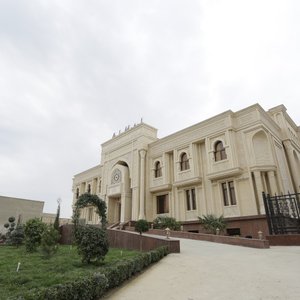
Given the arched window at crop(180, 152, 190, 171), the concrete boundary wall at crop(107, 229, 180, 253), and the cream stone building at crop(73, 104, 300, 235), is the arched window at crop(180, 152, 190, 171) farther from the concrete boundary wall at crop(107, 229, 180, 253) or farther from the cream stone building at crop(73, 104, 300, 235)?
the concrete boundary wall at crop(107, 229, 180, 253)

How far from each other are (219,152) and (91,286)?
15.4m

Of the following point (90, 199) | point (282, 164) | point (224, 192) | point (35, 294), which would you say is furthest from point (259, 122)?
point (35, 294)

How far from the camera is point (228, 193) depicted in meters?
16.8

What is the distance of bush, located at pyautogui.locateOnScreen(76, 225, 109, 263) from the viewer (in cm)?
679

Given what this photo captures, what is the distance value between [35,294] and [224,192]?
15575mm

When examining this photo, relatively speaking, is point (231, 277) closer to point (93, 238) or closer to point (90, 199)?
point (93, 238)

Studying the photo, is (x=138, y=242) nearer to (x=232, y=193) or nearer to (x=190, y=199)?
(x=232, y=193)

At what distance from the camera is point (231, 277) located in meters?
5.36

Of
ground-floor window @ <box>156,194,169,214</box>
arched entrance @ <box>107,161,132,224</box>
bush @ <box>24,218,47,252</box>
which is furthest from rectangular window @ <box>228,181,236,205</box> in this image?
bush @ <box>24,218,47,252</box>

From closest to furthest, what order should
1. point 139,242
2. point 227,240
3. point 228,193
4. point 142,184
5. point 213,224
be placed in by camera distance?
point 139,242, point 227,240, point 213,224, point 228,193, point 142,184

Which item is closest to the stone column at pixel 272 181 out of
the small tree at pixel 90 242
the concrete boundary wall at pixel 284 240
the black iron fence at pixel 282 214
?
the black iron fence at pixel 282 214

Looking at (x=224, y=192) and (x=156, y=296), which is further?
(x=224, y=192)

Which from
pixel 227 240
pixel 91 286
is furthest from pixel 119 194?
pixel 91 286

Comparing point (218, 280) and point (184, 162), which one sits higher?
point (184, 162)
